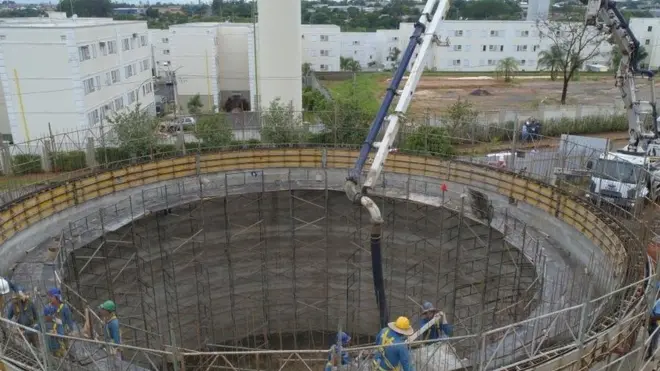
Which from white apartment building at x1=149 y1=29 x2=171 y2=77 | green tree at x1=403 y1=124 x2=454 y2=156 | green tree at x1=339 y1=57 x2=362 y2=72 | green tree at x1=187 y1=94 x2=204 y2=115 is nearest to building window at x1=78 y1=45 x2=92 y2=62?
green tree at x1=187 y1=94 x2=204 y2=115

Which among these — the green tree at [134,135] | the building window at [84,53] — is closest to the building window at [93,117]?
the building window at [84,53]

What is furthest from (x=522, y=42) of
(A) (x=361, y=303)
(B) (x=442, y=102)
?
(A) (x=361, y=303)

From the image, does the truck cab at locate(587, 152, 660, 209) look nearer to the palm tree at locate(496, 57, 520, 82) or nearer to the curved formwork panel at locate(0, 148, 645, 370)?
the curved formwork panel at locate(0, 148, 645, 370)

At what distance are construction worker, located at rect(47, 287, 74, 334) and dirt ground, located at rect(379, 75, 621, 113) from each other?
29627 mm

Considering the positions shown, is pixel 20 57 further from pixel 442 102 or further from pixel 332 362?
pixel 442 102

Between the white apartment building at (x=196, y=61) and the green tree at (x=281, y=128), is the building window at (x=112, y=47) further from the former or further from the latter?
the green tree at (x=281, y=128)

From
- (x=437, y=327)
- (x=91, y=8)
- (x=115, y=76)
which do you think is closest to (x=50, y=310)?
(x=437, y=327)

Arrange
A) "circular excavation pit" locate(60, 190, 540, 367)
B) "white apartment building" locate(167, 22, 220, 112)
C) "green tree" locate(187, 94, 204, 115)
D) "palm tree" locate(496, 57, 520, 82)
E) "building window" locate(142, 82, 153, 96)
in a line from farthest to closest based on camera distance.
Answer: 1. "palm tree" locate(496, 57, 520, 82)
2. "white apartment building" locate(167, 22, 220, 112)
3. "green tree" locate(187, 94, 204, 115)
4. "building window" locate(142, 82, 153, 96)
5. "circular excavation pit" locate(60, 190, 540, 367)

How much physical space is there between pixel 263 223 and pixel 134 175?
3977mm

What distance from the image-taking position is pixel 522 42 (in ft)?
183

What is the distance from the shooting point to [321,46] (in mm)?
52188

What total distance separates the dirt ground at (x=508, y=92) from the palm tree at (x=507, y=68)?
32.3 inches

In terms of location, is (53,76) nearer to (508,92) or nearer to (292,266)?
(292,266)

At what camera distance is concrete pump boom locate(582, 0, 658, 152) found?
15891mm
